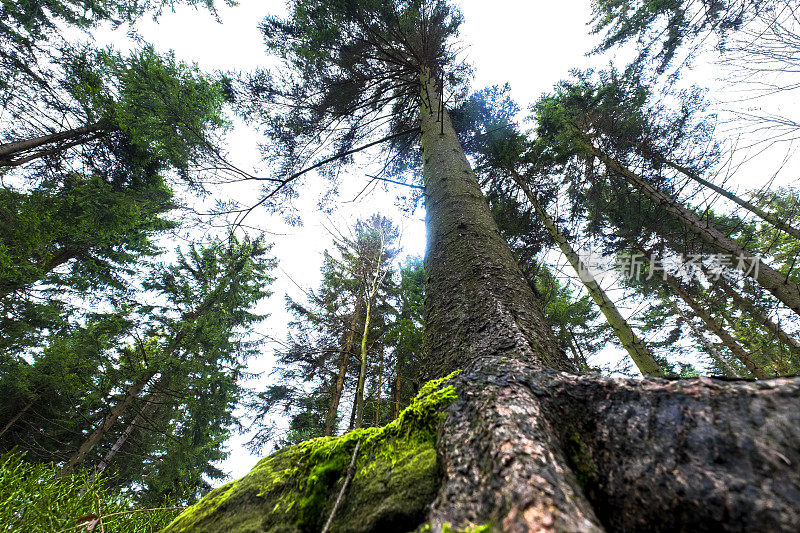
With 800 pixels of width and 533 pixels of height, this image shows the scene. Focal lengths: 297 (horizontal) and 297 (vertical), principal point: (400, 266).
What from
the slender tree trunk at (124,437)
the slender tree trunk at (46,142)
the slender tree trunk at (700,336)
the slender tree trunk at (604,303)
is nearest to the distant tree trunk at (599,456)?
the slender tree trunk at (604,303)

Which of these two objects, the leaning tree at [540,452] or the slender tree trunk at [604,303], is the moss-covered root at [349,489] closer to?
the leaning tree at [540,452]

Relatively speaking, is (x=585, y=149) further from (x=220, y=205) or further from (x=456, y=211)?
(x=220, y=205)

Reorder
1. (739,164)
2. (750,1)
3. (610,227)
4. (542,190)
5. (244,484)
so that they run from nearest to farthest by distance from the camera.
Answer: (244,484) < (739,164) < (750,1) < (542,190) < (610,227)

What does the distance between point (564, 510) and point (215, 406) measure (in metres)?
12.1

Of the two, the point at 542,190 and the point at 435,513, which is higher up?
the point at 542,190

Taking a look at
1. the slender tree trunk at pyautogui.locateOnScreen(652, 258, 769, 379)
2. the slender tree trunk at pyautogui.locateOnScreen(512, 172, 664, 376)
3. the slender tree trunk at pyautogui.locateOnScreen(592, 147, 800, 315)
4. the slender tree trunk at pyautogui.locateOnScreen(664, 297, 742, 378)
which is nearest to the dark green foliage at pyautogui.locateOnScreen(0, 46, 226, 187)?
the slender tree trunk at pyautogui.locateOnScreen(512, 172, 664, 376)

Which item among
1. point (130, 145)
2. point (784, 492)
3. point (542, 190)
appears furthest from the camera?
point (130, 145)

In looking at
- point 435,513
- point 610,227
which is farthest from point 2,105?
point 610,227

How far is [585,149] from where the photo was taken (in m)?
7.07

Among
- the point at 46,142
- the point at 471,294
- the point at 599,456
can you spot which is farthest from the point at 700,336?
the point at 46,142

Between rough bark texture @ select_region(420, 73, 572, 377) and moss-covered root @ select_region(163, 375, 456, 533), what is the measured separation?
0.92 ft

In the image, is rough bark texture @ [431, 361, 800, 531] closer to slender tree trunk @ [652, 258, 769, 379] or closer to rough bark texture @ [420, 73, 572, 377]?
rough bark texture @ [420, 73, 572, 377]

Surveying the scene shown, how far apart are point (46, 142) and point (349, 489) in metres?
11.5

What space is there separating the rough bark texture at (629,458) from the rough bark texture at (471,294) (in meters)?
0.36
